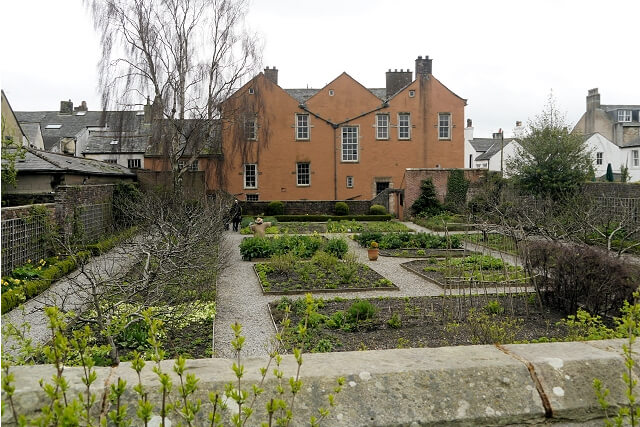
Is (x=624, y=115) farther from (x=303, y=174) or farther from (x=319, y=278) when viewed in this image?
(x=319, y=278)

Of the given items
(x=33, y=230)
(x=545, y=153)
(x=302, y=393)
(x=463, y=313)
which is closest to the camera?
(x=302, y=393)

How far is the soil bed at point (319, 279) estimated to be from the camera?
1250cm

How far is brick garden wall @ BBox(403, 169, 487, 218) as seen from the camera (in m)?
33.3

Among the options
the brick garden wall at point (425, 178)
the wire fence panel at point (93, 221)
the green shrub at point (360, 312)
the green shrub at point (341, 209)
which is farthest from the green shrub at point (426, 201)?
the green shrub at point (360, 312)

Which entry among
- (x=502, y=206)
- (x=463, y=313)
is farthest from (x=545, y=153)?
(x=463, y=313)

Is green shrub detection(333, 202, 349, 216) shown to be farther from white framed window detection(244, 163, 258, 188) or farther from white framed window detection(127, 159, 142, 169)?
white framed window detection(127, 159, 142, 169)

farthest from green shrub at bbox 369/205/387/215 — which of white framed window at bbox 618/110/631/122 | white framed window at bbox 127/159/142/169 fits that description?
white framed window at bbox 618/110/631/122

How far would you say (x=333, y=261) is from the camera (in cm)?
1495

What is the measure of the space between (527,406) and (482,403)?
0.18 metres

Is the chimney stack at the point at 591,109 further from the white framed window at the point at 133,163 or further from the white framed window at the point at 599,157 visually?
the white framed window at the point at 133,163

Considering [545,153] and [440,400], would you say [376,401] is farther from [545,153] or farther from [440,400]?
[545,153]

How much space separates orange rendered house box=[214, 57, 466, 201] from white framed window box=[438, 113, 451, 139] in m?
0.07

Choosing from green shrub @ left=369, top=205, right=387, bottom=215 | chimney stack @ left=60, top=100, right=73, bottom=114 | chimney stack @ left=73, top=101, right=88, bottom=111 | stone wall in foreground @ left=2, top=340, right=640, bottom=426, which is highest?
chimney stack @ left=73, top=101, right=88, bottom=111

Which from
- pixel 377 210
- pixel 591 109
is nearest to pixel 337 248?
pixel 377 210
